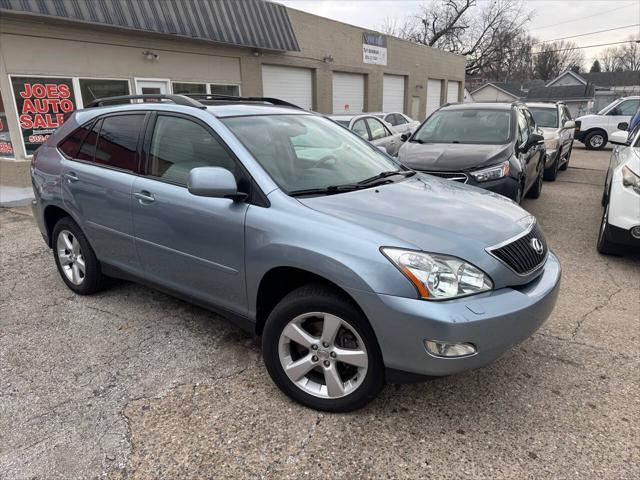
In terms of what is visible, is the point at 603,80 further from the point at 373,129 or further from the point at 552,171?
the point at 373,129

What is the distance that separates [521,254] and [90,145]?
343cm

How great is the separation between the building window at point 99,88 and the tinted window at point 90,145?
6.70m

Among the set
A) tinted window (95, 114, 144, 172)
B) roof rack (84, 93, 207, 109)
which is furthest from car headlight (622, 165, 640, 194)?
tinted window (95, 114, 144, 172)

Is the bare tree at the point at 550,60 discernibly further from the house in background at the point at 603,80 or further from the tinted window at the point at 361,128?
the tinted window at the point at 361,128

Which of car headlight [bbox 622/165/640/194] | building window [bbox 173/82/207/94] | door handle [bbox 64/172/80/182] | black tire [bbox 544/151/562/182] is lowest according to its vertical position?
black tire [bbox 544/151/562/182]

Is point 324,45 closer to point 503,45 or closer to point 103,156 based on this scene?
point 103,156

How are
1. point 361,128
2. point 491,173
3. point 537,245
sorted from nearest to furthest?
1. point 537,245
2. point 491,173
3. point 361,128

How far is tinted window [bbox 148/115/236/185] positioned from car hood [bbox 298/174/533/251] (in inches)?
29.1

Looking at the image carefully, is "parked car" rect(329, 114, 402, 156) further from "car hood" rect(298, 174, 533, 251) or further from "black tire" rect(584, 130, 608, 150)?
"black tire" rect(584, 130, 608, 150)

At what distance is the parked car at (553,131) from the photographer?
9.77 meters

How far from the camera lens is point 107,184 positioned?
3535 millimetres

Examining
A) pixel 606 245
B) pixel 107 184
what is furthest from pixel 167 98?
pixel 606 245

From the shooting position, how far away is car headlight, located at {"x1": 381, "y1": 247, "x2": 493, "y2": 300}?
86.7 inches

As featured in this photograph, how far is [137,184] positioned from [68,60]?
24.9ft
